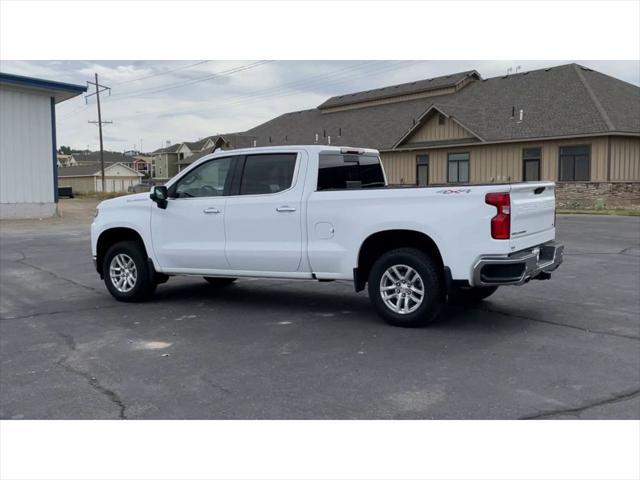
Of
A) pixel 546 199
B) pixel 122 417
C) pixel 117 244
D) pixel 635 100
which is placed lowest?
pixel 122 417

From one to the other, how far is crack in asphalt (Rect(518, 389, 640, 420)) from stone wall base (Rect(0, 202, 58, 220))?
26507 millimetres

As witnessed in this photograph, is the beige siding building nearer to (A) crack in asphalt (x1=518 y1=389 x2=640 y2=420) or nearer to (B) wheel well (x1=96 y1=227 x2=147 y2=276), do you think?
(B) wheel well (x1=96 y1=227 x2=147 y2=276)

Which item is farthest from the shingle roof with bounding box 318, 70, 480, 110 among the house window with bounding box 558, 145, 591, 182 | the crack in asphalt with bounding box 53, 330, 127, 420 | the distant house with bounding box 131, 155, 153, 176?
the distant house with bounding box 131, 155, 153, 176

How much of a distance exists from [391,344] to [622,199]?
1190 inches

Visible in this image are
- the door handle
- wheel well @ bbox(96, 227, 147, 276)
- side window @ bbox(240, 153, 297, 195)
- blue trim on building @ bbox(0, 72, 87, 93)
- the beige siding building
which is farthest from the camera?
the beige siding building

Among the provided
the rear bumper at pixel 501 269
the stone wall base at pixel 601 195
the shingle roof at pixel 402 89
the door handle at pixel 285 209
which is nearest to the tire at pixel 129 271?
the door handle at pixel 285 209

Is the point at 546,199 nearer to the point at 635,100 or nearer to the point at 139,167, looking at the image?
the point at 635,100

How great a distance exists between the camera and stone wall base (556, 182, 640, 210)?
108 ft

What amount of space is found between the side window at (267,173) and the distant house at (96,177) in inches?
3244

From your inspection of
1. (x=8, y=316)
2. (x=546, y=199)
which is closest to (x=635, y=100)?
(x=546, y=199)

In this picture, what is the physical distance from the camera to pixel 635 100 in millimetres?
36062

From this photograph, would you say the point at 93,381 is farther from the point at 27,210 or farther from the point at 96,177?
the point at 96,177

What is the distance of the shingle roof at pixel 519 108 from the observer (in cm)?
3353

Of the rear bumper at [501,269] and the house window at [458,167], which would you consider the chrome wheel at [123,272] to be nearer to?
the rear bumper at [501,269]
